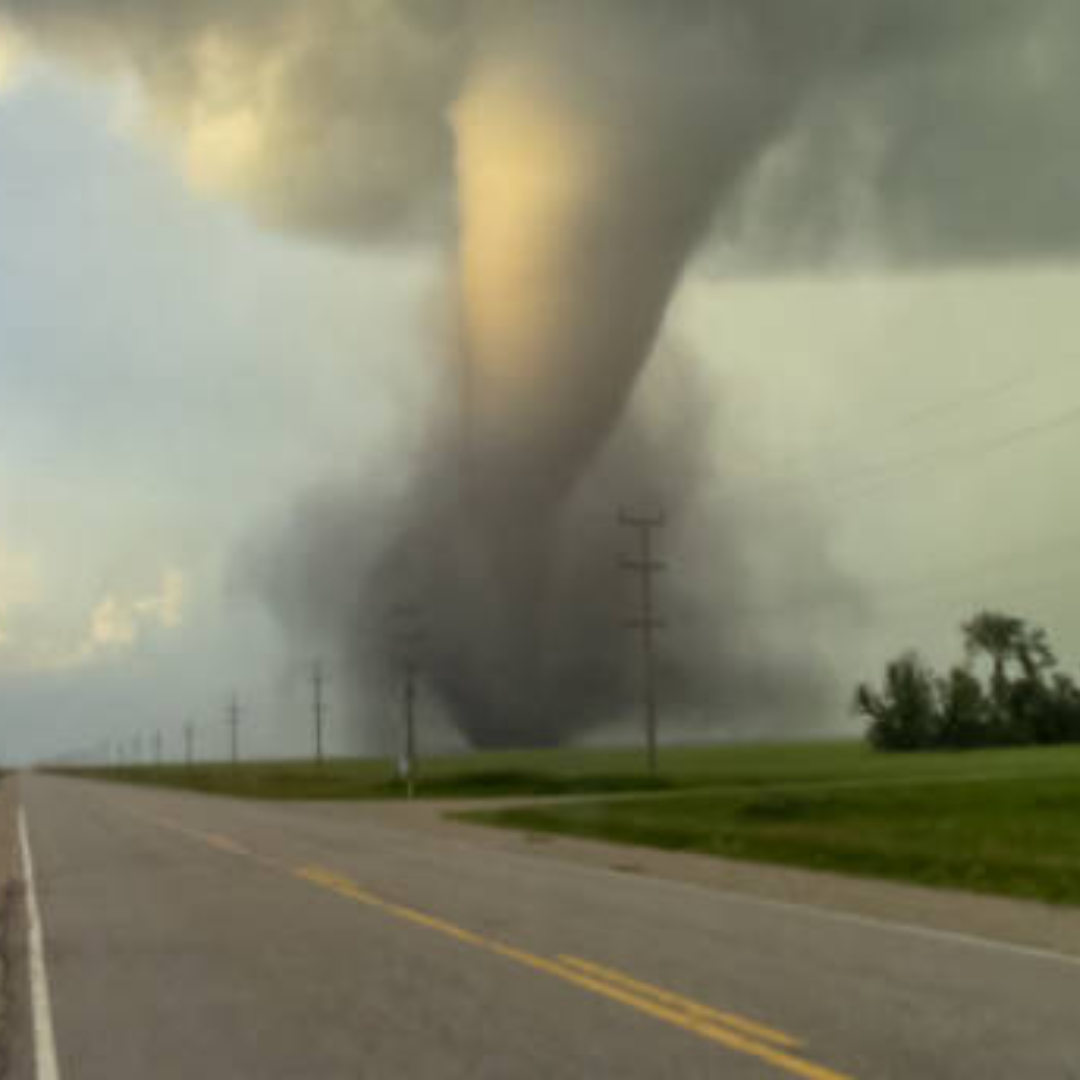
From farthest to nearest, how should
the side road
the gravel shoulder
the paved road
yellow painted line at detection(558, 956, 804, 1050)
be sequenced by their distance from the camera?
the side road
the gravel shoulder
yellow painted line at detection(558, 956, 804, 1050)
the paved road

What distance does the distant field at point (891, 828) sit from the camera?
734 inches

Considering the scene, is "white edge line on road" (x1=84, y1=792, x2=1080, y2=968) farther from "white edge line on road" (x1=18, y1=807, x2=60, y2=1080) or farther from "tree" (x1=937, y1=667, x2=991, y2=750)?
"tree" (x1=937, y1=667, x2=991, y2=750)

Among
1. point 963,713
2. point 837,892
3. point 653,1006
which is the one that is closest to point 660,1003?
point 653,1006

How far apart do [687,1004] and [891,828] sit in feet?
65.1

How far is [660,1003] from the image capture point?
355 inches

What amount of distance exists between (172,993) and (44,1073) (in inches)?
97.2

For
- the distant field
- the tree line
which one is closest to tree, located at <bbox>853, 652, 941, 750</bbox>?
the tree line

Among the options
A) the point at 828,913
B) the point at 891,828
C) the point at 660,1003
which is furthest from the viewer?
the point at 891,828

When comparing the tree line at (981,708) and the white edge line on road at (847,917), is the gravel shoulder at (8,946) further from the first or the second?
the tree line at (981,708)

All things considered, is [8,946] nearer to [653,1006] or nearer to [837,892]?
[653,1006]

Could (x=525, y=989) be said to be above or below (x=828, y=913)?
above

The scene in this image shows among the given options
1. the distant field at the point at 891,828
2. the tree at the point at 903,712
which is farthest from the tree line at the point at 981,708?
the distant field at the point at 891,828

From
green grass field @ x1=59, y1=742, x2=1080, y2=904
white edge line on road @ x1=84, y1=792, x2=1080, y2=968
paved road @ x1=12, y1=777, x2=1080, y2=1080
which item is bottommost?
green grass field @ x1=59, y1=742, x2=1080, y2=904

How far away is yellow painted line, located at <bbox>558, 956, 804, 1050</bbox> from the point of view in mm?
7906
